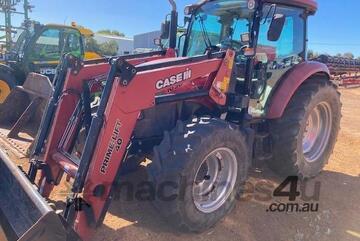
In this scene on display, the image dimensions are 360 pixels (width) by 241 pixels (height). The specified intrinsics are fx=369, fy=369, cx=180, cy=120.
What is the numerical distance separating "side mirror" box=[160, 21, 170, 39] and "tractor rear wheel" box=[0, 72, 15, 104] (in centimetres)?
537

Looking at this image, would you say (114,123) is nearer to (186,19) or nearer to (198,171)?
(198,171)

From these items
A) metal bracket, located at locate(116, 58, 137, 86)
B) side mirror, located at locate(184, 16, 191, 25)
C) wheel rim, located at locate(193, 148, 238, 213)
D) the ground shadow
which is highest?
side mirror, located at locate(184, 16, 191, 25)

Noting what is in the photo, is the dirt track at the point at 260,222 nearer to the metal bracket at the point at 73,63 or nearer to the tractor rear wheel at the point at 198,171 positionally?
the tractor rear wheel at the point at 198,171

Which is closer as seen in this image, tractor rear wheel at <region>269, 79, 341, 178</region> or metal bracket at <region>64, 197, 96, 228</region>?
metal bracket at <region>64, 197, 96, 228</region>

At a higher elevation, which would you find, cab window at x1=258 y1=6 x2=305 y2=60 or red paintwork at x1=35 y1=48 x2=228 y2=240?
cab window at x1=258 y1=6 x2=305 y2=60

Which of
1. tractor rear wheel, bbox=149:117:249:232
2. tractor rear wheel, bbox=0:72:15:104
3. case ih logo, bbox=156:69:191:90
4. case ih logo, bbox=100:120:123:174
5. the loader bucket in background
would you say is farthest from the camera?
tractor rear wheel, bbox=0:72:15:104

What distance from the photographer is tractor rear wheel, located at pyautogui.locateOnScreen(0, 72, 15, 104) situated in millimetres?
9023

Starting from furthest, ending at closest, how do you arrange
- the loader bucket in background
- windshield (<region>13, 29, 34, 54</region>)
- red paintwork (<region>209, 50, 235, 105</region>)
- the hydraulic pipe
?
windshield (<region>13, 29, 34, 54</region>) < the loader bucket in background < the hydraulic pipe < red paintwork (<region>209, 50, 235, 105</region>)

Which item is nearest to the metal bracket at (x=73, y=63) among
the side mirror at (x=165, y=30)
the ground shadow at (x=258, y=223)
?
the ground shadow at (x=258, y=223)

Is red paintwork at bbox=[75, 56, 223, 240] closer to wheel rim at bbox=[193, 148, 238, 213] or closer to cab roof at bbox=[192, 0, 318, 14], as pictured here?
wheel rim at bbox=[193, 148, 238, 213]

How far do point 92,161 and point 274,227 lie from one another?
80.3 inches

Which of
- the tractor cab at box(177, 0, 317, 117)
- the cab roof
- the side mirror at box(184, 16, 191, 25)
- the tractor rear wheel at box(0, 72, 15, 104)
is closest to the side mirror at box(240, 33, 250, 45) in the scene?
the tractor cab at box(177, 0, 317, 117)

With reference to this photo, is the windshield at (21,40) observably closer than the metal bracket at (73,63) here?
No

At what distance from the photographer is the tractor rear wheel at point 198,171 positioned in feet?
10.3
